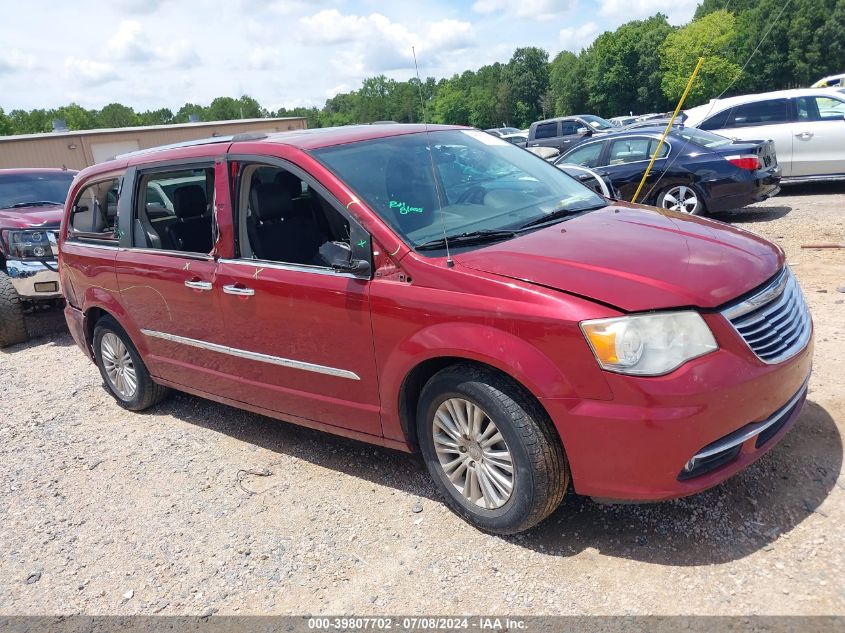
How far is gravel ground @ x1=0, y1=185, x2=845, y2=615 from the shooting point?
2838 millimetres

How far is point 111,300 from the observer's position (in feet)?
16.6

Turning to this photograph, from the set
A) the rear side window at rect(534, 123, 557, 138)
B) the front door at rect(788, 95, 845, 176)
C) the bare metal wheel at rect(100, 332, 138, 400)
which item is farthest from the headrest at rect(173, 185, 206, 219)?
the rear side window at rect(534, 123, 557, 138)

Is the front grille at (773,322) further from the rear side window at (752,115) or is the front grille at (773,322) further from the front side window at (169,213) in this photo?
the rear side window at (752,115)

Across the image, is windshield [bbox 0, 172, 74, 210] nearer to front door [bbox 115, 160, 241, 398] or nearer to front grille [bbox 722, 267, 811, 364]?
front door [bbox 115, 160, 241, 398]

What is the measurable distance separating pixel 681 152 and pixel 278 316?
24.4ft

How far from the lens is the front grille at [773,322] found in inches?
111

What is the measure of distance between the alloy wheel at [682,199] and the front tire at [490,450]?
7.20 metres

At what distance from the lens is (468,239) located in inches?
132

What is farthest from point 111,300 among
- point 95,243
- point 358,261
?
point 358,261

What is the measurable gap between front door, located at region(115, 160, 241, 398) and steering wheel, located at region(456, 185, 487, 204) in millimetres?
1516

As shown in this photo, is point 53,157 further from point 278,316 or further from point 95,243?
point 278,316

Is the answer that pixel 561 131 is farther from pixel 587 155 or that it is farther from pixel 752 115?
pixel 587 155

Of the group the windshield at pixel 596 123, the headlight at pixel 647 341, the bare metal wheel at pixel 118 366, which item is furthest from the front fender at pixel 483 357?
the windshield at pixel 596 123

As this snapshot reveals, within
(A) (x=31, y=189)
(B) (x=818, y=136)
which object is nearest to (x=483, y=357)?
(A) (x=31, y=189)
